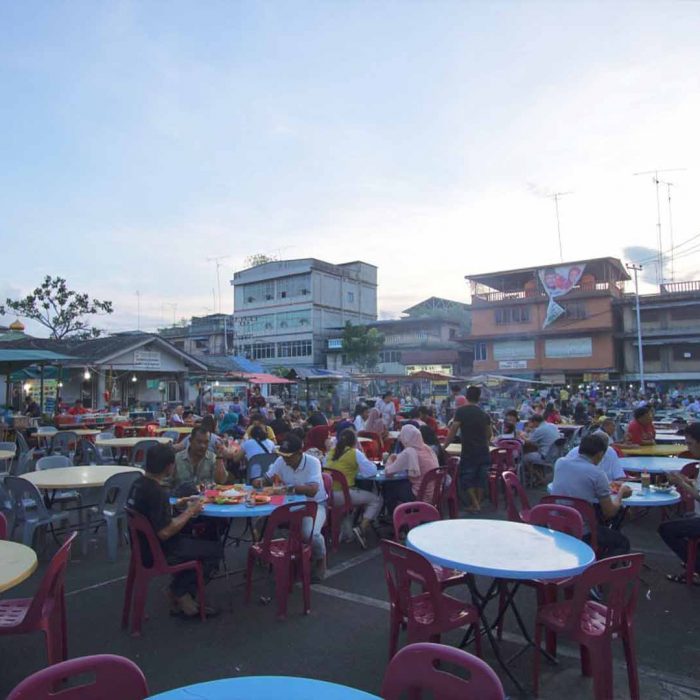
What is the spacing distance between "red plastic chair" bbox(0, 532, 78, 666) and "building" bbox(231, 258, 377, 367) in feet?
154

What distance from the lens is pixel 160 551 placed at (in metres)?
4.14

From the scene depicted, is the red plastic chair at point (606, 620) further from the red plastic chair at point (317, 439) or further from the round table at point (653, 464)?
the red plastic chair at point (317, 439)

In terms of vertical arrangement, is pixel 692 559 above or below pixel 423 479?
below

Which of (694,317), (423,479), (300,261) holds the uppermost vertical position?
(300,261)

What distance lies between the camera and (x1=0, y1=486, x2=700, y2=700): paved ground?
11.5 feet

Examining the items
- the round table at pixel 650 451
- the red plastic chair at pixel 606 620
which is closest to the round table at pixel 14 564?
the red plastic chair at pixel 606 620

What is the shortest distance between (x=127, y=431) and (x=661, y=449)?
11902 millimetres

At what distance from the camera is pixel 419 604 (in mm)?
3527

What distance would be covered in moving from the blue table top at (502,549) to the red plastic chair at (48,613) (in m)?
2.19

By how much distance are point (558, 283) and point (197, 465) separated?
38708mm

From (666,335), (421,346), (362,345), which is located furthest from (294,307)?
(666,335)

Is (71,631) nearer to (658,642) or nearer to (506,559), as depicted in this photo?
(506,559)

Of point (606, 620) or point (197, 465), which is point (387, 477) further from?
point (606, 620)

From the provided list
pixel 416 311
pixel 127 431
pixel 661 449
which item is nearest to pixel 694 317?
pixel 416 311
